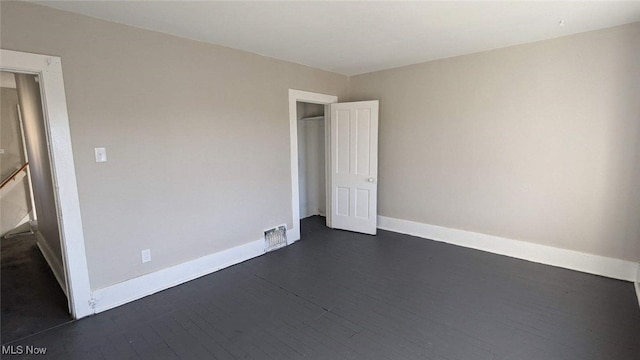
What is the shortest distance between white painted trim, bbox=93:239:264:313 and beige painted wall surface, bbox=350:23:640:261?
2.42 metres

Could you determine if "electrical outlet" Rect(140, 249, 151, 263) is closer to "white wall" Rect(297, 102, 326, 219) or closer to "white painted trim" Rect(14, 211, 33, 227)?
"white wall" Rect(297, 102, 326, 219)

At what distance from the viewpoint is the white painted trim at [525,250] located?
3.07 m

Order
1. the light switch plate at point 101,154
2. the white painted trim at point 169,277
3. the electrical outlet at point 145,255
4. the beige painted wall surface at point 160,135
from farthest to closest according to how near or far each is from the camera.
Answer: the electrical outlet at point 145,255 → the white painted trim at point 169,277 → the light switch plate at point 101,154 → the beige painted wall surface at point 160,135

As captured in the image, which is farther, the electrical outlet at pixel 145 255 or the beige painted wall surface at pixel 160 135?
the electrical outlet at pixel 145 255

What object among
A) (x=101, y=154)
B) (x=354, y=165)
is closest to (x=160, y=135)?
(x=101, y=154)

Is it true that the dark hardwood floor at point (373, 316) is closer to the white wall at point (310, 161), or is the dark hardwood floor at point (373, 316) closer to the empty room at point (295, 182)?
the empty room at point (295, 182)

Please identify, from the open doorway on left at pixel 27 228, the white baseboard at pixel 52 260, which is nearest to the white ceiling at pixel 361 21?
the open doorway on left at pixel 27 228

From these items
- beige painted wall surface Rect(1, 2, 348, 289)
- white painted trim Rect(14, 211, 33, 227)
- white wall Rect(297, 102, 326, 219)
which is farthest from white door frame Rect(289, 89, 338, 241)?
white painted trim Rect(14, 211, 33, 227)

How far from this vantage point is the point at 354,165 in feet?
15.1

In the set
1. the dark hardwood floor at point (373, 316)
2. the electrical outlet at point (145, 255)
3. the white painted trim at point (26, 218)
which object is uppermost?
the electrical outlet at point (145, 255)

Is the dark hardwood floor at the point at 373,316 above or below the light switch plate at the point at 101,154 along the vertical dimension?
below

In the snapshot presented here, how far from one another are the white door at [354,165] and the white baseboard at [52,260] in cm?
339

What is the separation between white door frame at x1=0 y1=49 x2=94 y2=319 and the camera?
7.15 ft

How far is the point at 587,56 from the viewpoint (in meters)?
3.02
